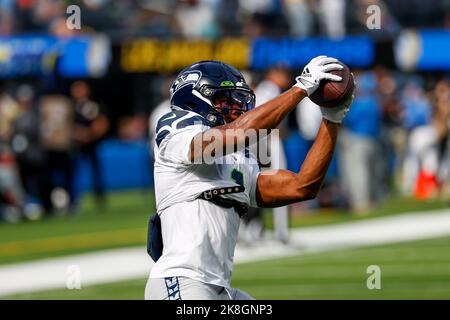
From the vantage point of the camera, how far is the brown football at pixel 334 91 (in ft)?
16.6

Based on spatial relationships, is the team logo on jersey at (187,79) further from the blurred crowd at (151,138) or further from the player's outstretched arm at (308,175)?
the blurred crowd at (151,138)

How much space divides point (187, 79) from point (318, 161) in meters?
0.69

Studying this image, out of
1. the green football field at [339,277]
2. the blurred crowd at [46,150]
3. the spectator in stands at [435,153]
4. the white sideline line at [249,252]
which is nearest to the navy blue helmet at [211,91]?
the green football field at [339,277]

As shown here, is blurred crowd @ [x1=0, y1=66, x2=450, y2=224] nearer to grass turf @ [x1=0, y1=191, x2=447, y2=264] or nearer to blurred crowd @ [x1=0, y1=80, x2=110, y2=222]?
blurred crowd @ [x1=0, y1=80, x2=110, y2=222]

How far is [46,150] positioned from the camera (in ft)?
62.6

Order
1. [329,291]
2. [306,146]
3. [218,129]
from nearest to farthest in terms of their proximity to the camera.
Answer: [218,129] → [329,291] → [306,146]

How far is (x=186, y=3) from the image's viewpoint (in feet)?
73.7

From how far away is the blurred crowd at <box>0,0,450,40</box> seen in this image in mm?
22359

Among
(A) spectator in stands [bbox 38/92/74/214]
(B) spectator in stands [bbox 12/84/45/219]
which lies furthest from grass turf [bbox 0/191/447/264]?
(B) spectator in stands [bbox 12/84/45/219]

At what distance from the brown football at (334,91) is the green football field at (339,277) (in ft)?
14.4
